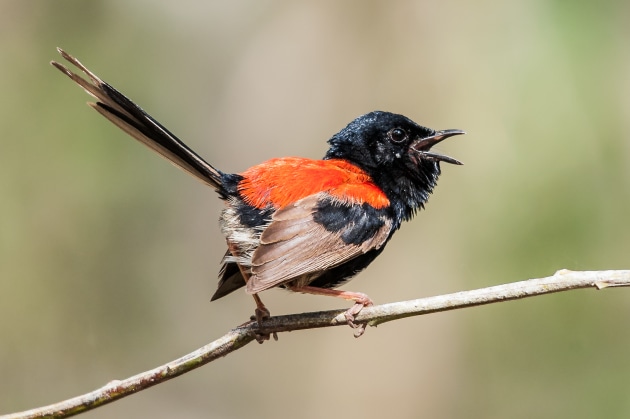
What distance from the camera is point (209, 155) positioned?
672 centimetres

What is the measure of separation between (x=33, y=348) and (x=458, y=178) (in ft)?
12.7

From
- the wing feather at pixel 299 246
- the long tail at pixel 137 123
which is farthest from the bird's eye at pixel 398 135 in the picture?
the long tail at pixel 137 123

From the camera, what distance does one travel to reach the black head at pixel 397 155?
4293mm

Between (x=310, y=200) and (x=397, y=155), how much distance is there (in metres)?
0.71

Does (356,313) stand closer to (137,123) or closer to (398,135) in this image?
(398,135)

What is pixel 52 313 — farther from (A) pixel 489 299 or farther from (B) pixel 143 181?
(A) pixel 489 299

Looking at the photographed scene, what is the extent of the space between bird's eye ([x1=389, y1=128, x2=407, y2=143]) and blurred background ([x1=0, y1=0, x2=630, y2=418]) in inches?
63.1

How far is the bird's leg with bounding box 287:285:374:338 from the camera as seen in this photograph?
3.53 m

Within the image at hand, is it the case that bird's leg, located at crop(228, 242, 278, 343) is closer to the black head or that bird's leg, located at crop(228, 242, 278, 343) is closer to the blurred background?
the black head

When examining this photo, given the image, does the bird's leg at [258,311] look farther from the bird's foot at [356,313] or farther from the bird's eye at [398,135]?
the bird's eye at [398,135]

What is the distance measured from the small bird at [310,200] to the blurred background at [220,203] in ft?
5.35

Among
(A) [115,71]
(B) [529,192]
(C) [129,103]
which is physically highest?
(A) [115,71]

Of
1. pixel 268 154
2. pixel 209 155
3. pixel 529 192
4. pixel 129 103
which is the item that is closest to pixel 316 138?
pixel 268 154

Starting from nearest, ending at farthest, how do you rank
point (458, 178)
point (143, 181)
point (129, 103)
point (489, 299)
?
point (489, 299) < point (129, 103) < point (458, 178) < point (143, 181)
